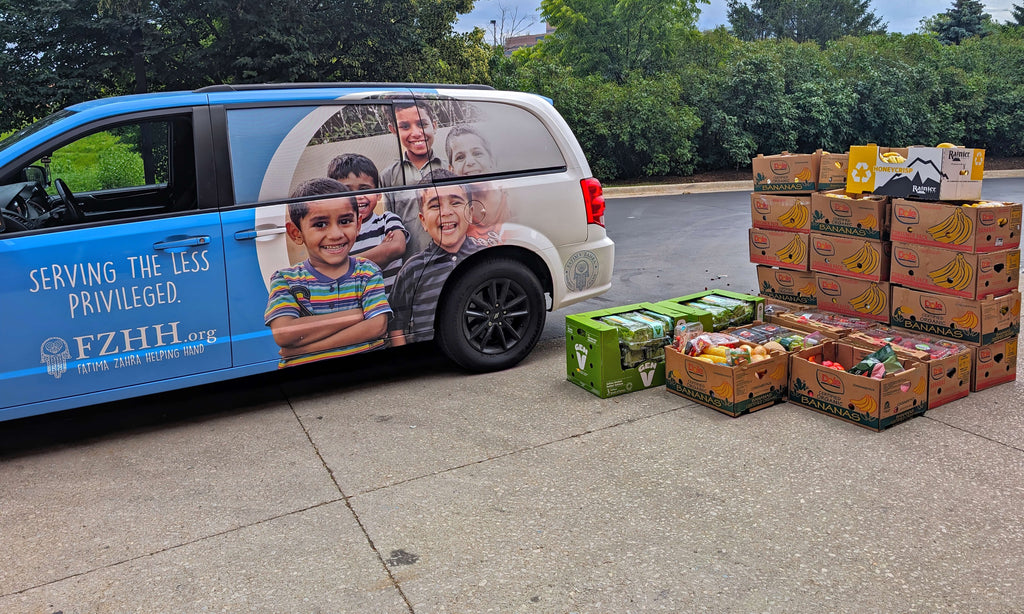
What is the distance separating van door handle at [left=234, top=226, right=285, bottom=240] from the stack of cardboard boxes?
3.35 metres

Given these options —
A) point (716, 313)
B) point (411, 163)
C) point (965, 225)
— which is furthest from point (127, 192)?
point (965, 225)

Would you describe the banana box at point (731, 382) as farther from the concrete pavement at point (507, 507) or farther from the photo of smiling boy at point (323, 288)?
the photo of smiling boy at point (323, 288)

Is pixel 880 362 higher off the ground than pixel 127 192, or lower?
lower

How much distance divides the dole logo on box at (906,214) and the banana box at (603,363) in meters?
1.67

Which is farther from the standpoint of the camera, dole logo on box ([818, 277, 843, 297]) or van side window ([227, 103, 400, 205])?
dole logo on box ([818, 277, 843, 297])

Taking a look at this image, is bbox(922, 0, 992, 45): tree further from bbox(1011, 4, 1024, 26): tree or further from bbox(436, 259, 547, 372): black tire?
bbox(436, 259, 547, 372): black tire

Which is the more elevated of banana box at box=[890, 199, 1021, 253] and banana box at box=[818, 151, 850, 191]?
banana box at box=[818, 151, 850, 191]

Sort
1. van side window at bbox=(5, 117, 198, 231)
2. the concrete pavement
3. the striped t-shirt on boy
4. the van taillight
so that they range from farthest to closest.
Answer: the van taillight, the striped t-shirt on boy, van side window at bbox=(5, 117, 198, 231), the concrete pavement

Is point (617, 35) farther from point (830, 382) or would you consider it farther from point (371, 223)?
point (830, 382)

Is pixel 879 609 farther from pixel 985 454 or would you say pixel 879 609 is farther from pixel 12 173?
pixel 12 173

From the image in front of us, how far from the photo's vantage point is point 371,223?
5.41 meters

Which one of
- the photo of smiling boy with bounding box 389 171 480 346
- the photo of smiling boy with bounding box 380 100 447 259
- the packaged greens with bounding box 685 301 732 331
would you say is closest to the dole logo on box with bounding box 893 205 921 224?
the packaged greens with bounding box 685 301 732 331

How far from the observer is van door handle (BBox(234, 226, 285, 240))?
5.04 meters

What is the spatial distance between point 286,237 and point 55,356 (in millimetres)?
1444
